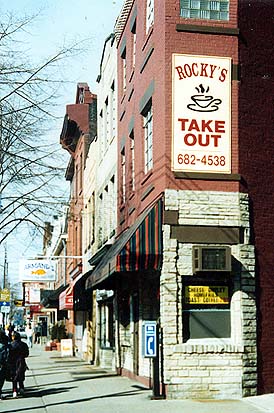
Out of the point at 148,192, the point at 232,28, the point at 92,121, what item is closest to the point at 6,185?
the point at 148,192

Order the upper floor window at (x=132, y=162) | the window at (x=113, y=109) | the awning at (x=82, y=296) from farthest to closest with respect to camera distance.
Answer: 1. the awning at (x=82, y=296)
2. the window at (x=113, y=109)
3. the upper floor window at (x=132, y=162)

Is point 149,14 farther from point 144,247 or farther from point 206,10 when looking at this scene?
point 144,247

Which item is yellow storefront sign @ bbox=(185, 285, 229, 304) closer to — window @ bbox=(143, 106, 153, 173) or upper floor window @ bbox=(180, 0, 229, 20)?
window @ bbox=(143, 106, 153, 173)

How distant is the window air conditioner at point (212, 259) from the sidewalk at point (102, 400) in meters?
2.64

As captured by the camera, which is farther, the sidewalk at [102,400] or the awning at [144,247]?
the awning at [144,247]

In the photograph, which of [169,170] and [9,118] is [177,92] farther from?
[9,118]

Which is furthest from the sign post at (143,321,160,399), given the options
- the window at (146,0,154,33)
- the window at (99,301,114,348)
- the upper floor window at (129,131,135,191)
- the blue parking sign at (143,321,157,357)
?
the window at (99,301,114,348)

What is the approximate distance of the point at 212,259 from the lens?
16094 mm

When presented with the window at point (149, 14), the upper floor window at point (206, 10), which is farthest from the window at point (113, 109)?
the upper floor window at point (206, 10)

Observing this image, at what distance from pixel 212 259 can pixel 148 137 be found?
16.3 ft

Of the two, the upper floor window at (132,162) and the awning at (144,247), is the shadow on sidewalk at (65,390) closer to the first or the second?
the awning at (144,247)

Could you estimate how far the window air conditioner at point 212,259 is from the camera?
16.0m

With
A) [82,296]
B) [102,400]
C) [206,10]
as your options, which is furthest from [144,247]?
[82,296]

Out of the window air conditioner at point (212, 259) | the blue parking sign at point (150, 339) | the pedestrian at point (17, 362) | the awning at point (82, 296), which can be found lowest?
the pedestrian at point (17, 362)
